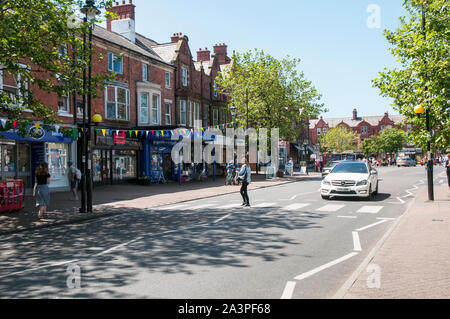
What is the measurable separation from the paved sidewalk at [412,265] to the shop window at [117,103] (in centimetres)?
2048

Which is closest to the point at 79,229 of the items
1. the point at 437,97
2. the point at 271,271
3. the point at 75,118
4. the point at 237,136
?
the point at 271,271

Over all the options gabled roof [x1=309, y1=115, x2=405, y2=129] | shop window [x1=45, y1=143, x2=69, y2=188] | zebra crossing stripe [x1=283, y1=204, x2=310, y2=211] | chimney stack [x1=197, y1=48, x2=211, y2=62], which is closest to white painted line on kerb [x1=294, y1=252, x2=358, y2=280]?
zebra crossing stripe [x1=283, y1=204, x2=310, y2=211]

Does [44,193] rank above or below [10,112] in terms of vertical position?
below

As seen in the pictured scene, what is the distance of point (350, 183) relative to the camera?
591 inches

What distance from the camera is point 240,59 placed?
34812 millimetres

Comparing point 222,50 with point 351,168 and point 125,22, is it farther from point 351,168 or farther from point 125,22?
point 351,168

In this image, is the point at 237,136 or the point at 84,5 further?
the point at 237,136

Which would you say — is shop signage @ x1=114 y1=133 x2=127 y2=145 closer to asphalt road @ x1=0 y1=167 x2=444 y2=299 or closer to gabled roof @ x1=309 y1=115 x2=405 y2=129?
asphalt road @ x1=0 y1=167 x2=444 y2=299

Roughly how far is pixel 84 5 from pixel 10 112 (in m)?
3.95

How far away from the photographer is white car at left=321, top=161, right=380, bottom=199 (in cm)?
1491

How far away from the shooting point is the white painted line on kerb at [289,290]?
4730mm

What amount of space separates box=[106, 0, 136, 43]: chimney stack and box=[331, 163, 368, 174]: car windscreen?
21.7m

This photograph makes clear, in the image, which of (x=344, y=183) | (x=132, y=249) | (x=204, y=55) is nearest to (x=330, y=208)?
(x=344, y=183)
